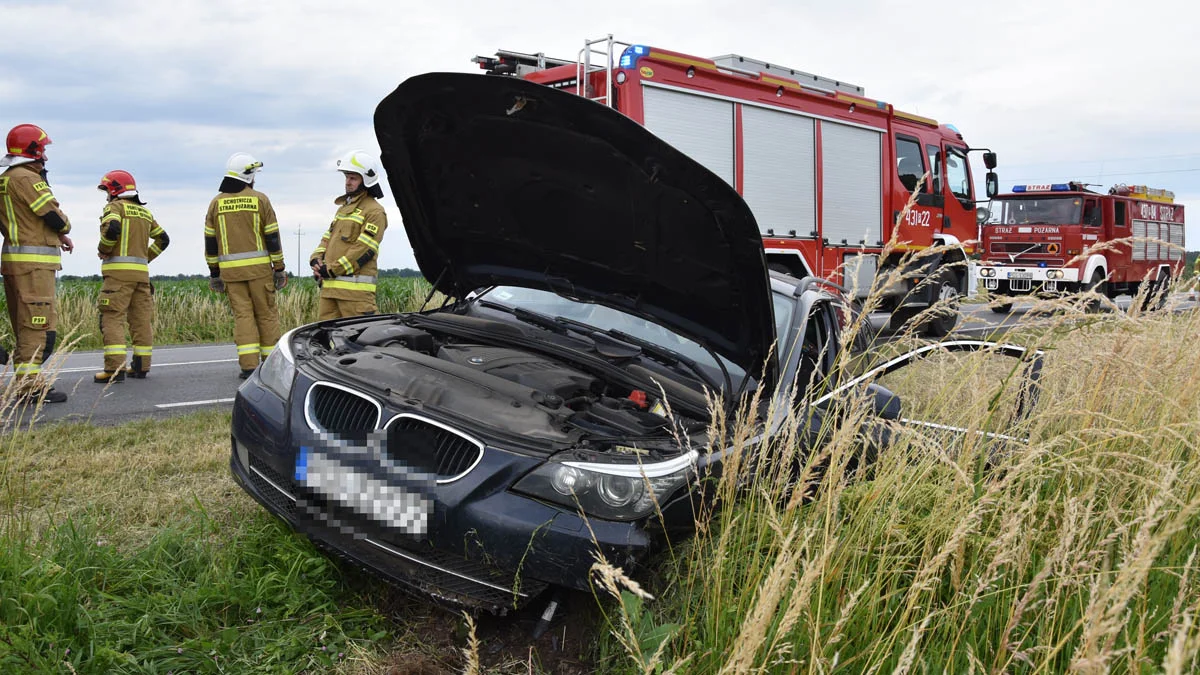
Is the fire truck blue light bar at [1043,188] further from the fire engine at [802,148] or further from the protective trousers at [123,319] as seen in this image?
the protective trousers at [123,319]

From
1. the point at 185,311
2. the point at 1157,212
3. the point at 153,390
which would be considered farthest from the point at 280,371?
the point at 1157,212

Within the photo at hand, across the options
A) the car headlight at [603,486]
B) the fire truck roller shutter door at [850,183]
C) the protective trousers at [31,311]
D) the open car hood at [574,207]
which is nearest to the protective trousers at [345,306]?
the protective trousers at [31,311]

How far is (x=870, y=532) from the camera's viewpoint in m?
2.51

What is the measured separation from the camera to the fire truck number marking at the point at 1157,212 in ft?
64.0

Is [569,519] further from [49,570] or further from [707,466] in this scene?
[49,570]

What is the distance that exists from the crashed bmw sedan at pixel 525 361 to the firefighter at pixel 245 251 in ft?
13.1

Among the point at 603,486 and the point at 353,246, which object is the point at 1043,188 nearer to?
the point at 353,246

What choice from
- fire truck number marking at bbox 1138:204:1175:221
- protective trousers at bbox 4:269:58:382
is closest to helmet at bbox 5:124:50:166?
protective trousers at bbox 4:269:58:382

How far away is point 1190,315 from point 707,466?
2380mm

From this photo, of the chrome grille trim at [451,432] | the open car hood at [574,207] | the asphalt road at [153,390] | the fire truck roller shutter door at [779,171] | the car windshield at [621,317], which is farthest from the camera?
the fire truck roller shutter door at [779,171]

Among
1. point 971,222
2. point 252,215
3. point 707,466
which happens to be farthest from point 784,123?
point 707,466

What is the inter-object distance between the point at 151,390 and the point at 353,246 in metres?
2.07

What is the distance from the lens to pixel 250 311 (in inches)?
304

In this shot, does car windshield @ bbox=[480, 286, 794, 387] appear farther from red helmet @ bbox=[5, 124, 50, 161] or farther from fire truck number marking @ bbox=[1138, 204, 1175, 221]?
fire truck number marking @ bbox=[1138, 204, 1175, 221]
